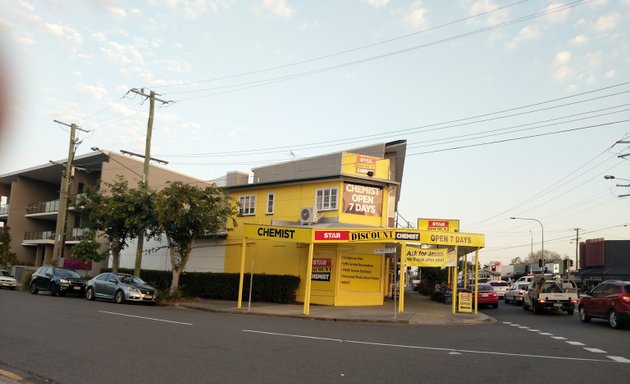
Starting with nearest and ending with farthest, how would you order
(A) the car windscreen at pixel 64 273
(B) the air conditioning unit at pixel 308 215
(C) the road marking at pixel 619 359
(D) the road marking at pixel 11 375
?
(D) the road marking at pixel 11 375, (C) the road marking at pixel 619 359, (B) the air conditioning unit at pixel 308 215, (A) the car windscreen at pixel 64 273

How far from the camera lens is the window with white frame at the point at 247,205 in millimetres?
30741

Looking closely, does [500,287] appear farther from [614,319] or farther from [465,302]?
[614,319]

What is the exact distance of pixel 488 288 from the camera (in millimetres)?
32062

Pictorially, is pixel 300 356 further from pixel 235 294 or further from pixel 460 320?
pixel 235 294

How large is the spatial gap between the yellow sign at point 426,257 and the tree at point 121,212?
1352cm

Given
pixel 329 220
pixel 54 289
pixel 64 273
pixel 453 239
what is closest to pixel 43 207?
pixel 64 273

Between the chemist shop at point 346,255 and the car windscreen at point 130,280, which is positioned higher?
the chemist shop at point 346,255

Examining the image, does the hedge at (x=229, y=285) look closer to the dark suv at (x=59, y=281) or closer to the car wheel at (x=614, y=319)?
the dark suv at (x=59, y=281)

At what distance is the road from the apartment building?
3005 centimetres

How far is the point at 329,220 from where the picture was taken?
2650 centimetres

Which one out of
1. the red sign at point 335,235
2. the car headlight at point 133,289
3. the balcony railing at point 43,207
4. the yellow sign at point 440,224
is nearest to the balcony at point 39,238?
the balcony railing at point 43,207

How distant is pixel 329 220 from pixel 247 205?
660 centimetres

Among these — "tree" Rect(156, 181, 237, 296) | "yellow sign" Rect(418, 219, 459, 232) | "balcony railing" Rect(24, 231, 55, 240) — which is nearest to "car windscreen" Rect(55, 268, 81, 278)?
"tree" Rect(156, 181, 237, 296)

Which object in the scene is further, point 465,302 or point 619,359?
point 465,302
